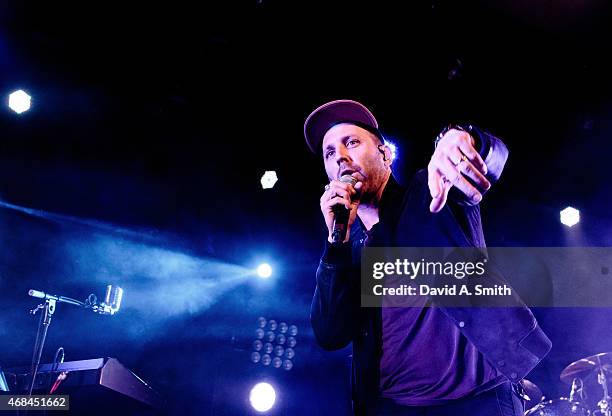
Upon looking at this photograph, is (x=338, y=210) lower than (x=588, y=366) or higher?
higher

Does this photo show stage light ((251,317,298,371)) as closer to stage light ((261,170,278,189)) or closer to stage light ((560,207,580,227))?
stage light ((261,170,278,189))

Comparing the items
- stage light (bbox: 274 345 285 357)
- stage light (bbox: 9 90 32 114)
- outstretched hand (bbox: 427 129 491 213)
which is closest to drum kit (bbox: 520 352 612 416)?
stage light (bbox: 274 345 285 357)

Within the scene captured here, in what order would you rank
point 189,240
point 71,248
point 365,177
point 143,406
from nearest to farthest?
point 365,177 → point 143,406 → point 71,248 → point 189,240

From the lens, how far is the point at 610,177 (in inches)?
207

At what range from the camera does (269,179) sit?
630cm

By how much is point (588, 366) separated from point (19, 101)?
20.9 feet

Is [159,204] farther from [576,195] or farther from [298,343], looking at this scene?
[576,195]

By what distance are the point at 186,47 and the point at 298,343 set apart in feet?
12.6

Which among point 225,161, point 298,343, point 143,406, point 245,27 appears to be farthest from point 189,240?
point 245,27

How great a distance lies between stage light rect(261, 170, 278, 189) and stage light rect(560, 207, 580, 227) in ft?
11.5

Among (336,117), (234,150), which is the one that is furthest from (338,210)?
(234,150)

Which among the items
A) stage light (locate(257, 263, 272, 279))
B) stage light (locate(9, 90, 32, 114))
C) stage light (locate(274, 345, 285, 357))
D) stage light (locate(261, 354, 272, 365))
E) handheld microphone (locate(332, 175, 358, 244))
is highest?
stage light (locate(9, 90, 32, 114))

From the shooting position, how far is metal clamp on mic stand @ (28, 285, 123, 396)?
4.06 metres

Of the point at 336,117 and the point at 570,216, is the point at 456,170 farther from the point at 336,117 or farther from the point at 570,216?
the point at 570,216
